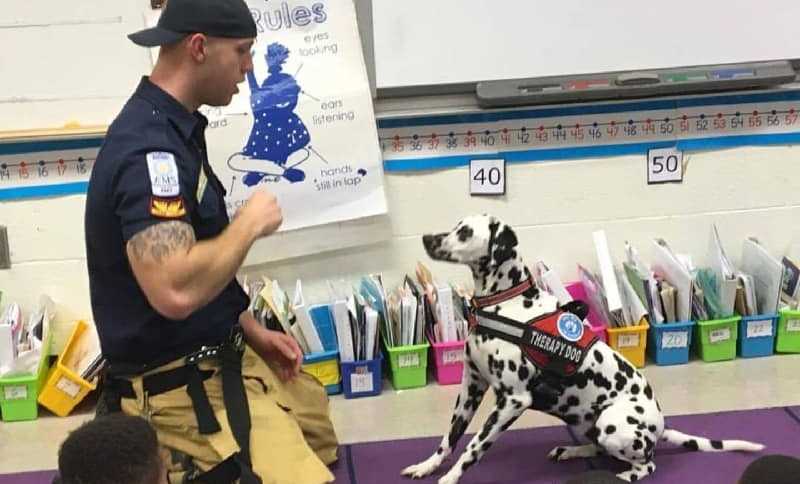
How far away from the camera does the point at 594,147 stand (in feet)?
10.2

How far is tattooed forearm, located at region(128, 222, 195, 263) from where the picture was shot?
171 centimetres

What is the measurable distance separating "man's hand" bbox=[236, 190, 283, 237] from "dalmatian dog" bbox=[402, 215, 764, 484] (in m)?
0.55

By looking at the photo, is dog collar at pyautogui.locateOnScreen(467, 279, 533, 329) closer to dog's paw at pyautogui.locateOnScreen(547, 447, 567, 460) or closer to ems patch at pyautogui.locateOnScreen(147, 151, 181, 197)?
dog's paw at pyautogui.locateOnScreen(547, 447, 567, 460)

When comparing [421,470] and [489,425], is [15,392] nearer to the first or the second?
[421,470]

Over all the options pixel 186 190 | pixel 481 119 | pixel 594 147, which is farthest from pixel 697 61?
pixel 186 190

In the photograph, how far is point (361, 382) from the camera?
2.94m

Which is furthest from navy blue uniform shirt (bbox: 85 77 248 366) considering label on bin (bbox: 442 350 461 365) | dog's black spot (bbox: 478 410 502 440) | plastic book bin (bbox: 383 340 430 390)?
label on bin (bbox: 442 350 461 365)

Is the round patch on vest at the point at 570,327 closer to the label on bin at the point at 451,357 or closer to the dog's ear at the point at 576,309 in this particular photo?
the dog's ear at the point at 576,309

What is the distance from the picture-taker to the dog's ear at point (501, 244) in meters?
2.25

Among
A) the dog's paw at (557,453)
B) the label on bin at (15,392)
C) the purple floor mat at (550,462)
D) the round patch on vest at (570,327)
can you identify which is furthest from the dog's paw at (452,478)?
the label on bin at (15,392)

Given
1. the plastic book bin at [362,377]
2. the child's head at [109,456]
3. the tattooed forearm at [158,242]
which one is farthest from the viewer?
the plastic book bin at [362,377]

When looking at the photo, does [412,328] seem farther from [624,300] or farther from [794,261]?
[794,261]

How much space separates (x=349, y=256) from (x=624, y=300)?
934 mm

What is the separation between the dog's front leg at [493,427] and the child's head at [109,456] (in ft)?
3.03
